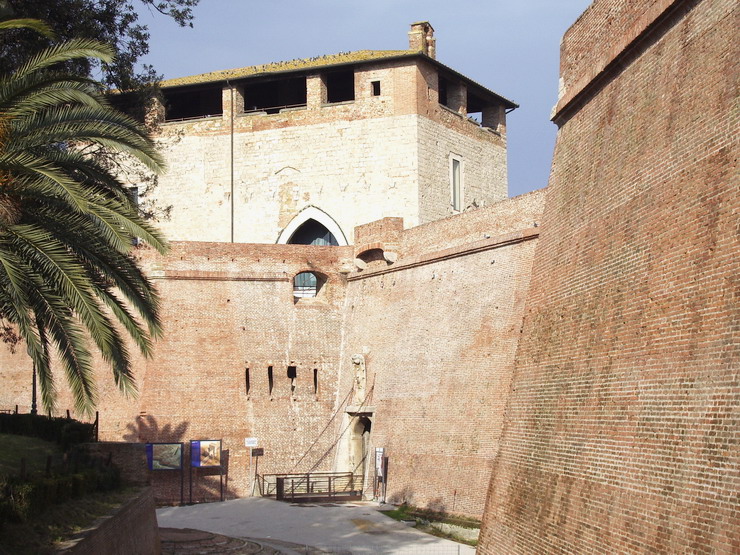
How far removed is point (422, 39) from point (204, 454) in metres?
14.0

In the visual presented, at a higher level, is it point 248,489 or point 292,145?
point 292,145

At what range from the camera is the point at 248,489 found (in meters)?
24.6

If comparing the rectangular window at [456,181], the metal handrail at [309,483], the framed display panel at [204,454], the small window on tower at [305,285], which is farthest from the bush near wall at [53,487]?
the rectangular window at [456,181]

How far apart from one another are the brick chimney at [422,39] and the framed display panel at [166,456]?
1383 centimetres

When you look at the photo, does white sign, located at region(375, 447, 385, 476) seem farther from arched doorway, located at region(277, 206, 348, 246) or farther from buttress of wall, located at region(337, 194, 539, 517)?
arched doorway, located at region(277, 206, 348, 246)

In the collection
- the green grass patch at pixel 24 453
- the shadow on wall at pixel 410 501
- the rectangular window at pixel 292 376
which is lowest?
the shadow on wall at pixel 410 501

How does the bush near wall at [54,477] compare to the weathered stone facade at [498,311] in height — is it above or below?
below

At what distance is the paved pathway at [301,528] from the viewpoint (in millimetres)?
17078

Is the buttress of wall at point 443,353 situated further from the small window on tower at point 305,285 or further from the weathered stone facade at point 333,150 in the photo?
the weathered stone facade at point 333,150

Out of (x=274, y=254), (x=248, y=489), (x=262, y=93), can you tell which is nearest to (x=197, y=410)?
(x=248, y=489)

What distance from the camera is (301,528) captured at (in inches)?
769

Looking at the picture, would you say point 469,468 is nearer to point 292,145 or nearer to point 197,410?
point 197,410

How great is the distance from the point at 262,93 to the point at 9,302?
75.9ft

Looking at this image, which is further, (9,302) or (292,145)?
(292,145)
